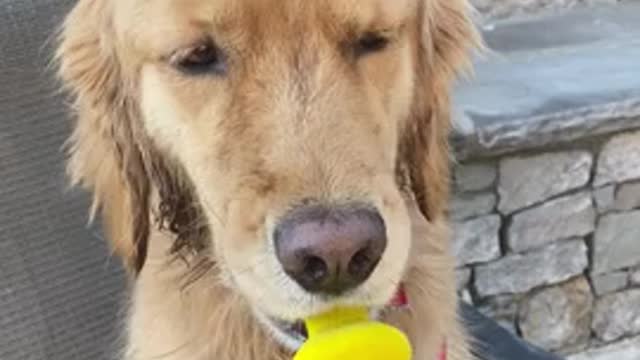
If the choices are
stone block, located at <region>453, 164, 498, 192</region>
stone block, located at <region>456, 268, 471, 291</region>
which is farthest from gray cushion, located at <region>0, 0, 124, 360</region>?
stone block, located at <region>456, 268, 471, 291</region>

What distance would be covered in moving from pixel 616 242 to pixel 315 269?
2.48 m

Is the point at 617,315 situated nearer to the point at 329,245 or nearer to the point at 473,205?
the point at 473,205

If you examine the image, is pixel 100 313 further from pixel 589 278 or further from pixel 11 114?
pixel 589 278

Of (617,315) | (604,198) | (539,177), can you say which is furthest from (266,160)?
(617,315)

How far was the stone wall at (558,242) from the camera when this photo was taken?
4.33 meters

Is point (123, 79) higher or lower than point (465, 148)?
higher

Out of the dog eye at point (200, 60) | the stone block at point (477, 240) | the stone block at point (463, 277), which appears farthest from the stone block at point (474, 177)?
the dog eye at point (200, 60)

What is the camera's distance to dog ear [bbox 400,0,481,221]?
9.70 feet

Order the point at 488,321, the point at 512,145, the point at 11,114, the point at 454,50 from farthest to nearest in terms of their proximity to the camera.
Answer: the point at 512,145
the point at 488,321
the point at 11,114
the point at 454,50

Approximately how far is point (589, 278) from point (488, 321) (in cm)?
87

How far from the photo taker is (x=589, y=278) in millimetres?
4645

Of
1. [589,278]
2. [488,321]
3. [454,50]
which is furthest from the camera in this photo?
[589,278]

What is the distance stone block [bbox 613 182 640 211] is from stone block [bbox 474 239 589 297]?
0.17 meters

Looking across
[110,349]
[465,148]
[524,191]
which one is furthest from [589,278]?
[110,349]
